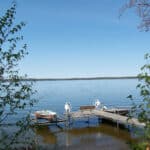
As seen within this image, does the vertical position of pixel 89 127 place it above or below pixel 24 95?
below

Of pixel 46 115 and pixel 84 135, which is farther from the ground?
pixel 46 115

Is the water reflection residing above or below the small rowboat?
below

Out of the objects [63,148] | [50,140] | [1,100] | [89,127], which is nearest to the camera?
[1,100]

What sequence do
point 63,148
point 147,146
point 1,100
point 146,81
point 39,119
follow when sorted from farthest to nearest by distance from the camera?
point 39,119
point 63,148
point 1,100
point 146,81
point 147,146

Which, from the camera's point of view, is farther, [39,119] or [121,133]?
[39,119]

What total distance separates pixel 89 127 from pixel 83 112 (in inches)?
71.7

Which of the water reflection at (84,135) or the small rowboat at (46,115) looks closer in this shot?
the water reflection at (84,135)

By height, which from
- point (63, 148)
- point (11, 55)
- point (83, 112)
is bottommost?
point (63, 148)

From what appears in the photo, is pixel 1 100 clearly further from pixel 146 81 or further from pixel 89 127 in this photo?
pixel 89 127

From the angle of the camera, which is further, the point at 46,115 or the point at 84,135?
the point at 46,115

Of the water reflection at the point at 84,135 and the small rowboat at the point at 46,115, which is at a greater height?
the small rowboat at the point at 46,115

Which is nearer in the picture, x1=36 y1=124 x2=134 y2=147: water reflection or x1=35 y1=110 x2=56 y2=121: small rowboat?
x1=36 y1=124 x2=134 y2=147: water reflection

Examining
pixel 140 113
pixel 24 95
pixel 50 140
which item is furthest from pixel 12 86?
pixel 50 140

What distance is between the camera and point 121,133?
30578mm
